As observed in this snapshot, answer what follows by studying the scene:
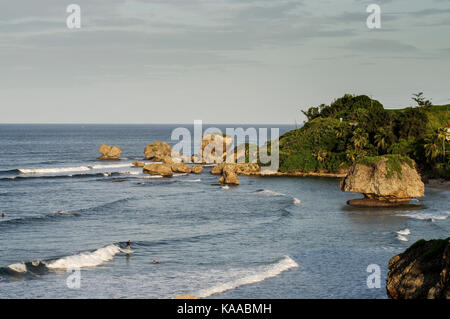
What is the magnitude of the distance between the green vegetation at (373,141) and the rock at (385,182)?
2531 cm

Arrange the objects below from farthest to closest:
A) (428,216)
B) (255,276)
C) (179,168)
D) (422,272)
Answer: (179,168) → (428,216) → (255,276) → (422,272)

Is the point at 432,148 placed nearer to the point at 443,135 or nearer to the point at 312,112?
the point at 443,135

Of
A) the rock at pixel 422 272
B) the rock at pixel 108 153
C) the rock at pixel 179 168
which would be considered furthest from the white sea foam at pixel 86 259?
the rock at pixel 108 153

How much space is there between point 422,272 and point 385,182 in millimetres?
42320

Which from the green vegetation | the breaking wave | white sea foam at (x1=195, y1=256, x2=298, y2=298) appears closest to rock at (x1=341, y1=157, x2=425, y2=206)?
the green vegetation

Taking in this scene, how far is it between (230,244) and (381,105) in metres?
106

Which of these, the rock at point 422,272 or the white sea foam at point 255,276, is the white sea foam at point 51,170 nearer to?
the white sea foam at point 255,276

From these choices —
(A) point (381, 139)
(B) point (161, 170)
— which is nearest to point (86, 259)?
(B) point (161, 170)

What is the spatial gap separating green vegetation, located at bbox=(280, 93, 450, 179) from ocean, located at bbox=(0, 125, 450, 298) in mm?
13628

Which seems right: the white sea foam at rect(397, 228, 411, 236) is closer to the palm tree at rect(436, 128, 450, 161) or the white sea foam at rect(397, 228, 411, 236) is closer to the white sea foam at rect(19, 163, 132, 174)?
the palm tree at rect(436, 128, 450, 161)

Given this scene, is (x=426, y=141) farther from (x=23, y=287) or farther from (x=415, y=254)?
(x=23, y=287)

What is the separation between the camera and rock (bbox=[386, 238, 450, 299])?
21594 millimetres

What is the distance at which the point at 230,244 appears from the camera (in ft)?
155

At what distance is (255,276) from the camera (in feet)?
121
